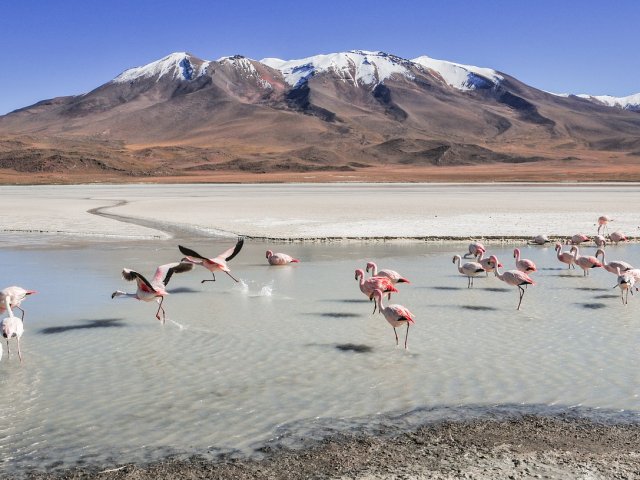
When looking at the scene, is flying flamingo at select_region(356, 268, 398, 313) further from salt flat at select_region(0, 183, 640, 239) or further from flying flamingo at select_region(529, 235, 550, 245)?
salt flat at select_region(0, 183, 640, 239)

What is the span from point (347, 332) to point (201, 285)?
4.80 meters

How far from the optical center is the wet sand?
516cm

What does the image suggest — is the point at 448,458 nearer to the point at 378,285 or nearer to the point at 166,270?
the point at 378,285

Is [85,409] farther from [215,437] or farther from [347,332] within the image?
[347,332]

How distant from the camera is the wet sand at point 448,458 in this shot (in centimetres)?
516

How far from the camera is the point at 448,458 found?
5.43 metres

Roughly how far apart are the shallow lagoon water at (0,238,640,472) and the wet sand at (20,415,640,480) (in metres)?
0.31

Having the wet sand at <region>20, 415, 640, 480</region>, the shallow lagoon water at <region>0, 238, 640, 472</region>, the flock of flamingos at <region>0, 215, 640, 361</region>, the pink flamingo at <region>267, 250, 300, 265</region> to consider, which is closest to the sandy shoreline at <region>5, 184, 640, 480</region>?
the wet sand at <region>20, 415, 640, 480</region>

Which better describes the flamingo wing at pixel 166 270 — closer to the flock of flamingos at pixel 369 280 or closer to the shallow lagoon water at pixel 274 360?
the flock of flamingos at pixel 369 280

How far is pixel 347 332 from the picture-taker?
9445 mm

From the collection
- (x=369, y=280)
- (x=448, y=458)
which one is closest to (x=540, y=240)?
(x=369, y=280)

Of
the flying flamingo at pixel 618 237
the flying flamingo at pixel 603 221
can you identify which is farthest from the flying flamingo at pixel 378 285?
the flying flamingo at pixel 603 221

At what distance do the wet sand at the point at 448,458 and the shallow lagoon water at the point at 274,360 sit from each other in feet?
1.00

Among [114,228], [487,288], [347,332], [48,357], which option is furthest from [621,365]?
[114,228]
